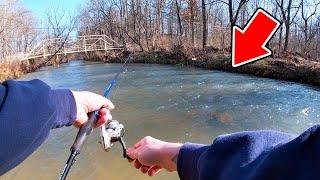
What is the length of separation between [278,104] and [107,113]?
7.55 m

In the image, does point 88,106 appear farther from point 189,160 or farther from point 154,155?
point 189,160

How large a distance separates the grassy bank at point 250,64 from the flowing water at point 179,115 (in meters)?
0.78

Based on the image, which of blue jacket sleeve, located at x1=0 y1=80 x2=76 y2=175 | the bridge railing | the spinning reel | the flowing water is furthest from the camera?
the bridge railing

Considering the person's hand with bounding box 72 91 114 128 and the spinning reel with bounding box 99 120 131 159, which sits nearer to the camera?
the person's hand with bounding box 72 91 114 128

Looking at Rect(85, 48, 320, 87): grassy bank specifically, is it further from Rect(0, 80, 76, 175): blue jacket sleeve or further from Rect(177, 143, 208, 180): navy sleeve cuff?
Rect(0, 80, 76, 175): blue jacket sleeve

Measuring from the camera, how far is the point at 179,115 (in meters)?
7.46

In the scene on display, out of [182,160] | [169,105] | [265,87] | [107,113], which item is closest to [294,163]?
[182,160]

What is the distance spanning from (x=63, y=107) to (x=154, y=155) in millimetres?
316

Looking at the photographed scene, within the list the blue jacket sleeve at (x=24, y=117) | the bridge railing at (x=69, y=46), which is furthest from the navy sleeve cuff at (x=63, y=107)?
the bridge railing at (x=69, y=46)

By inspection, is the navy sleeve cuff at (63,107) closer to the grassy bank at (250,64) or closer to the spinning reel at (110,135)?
the spinning reel at (110,135)

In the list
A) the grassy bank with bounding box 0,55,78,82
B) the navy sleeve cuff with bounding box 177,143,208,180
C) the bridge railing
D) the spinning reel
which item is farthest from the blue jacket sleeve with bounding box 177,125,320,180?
the bridge railing

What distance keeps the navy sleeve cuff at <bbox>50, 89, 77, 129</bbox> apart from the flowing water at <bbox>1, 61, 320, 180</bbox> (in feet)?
11.5

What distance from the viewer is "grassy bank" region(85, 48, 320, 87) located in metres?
12.2

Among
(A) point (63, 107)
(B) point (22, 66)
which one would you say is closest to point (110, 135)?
(A) point (63, 107)
